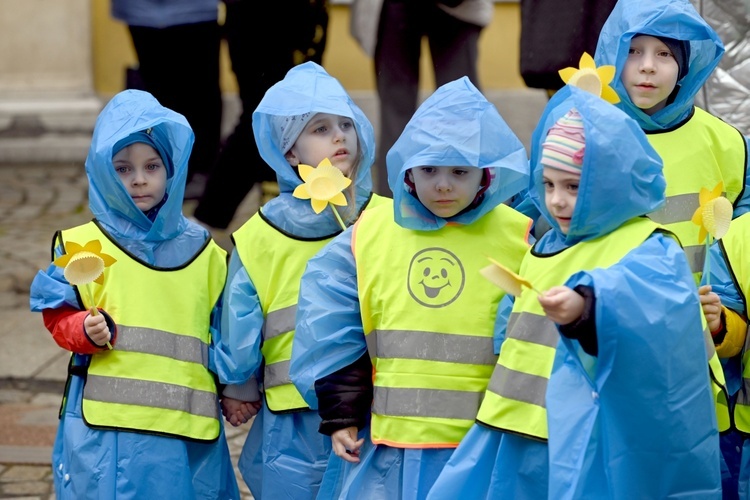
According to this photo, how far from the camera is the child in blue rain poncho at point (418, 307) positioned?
383 cm

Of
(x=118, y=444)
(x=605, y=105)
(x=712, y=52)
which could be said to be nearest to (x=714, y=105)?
(x=712, y=52)

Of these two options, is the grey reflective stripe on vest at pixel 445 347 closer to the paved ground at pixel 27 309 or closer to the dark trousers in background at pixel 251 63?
the paved ground at pixel 27 309

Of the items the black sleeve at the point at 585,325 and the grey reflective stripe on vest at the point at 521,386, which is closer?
the black sleeve at the point at 585,325

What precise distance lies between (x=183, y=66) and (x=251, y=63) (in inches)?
25.4

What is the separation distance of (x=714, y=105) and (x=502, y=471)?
237 cm

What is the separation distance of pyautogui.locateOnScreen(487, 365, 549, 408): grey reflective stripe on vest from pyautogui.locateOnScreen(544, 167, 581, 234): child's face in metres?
0.37

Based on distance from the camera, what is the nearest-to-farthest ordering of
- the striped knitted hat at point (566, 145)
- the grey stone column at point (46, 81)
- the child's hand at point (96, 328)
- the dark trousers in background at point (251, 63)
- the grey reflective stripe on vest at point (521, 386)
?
1. the striped knitted hat at point (566, 145)
2. the grey reflective stripe on vest at point (521, 386)
3. the child's hand at point (96, 328)
4. the dark trousers in background at point (251, 63)
5. the grey stone column at point (46, 81)

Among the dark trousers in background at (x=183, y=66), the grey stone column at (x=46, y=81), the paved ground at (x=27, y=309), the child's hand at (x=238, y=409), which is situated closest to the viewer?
the child's hand at (x=238, y=409)

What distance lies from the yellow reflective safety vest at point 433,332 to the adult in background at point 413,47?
10.3 ft

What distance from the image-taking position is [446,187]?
12.6ft

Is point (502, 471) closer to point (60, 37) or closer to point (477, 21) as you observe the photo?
point (477, 21)

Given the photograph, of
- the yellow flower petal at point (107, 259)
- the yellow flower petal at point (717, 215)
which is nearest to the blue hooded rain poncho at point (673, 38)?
the yellow flower petal at point (717, 215)

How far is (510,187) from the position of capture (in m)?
3.93

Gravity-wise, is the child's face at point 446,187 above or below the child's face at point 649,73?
below
